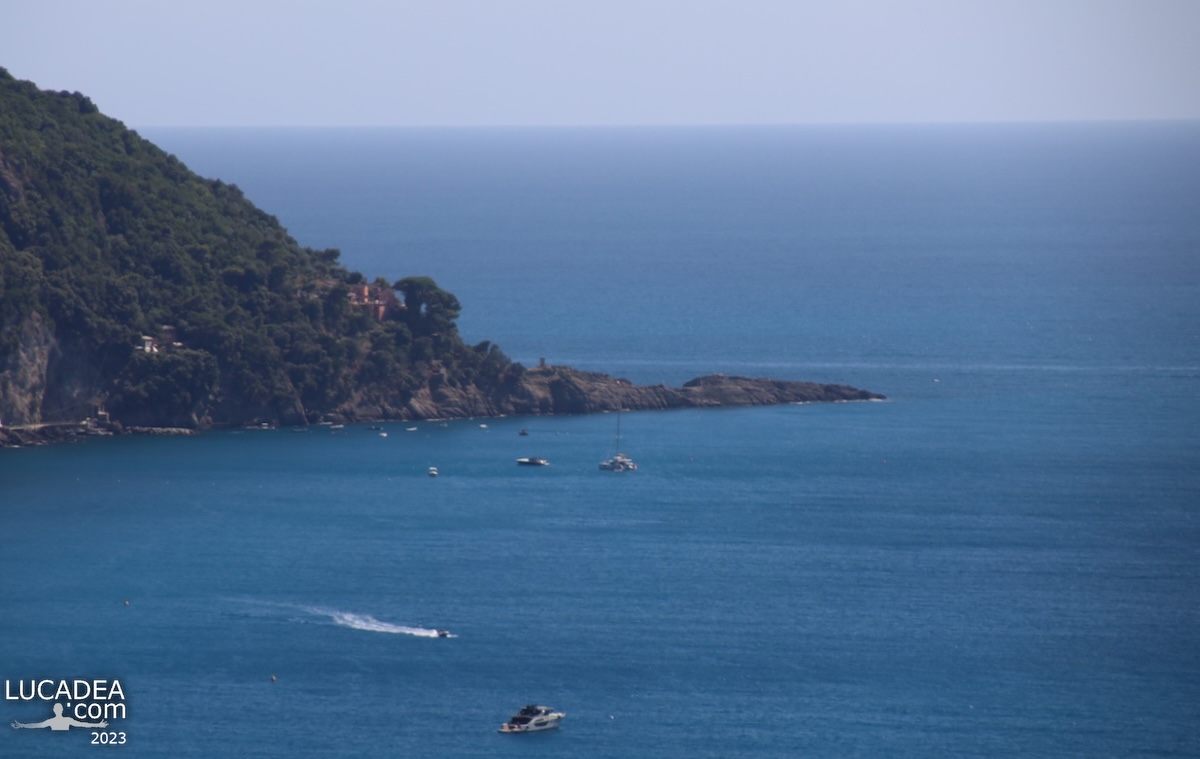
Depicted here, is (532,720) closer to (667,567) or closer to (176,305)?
(667,567)

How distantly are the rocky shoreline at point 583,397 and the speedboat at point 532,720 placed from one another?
117 feet

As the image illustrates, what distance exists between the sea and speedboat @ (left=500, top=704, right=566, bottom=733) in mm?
412

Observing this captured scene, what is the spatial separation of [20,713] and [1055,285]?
90910 mm

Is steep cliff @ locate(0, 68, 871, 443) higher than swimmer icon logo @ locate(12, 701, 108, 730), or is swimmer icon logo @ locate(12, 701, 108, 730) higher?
steep cliff @ locate(0, 68, 871, 443)

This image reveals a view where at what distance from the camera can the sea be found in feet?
163

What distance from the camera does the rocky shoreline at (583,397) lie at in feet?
279

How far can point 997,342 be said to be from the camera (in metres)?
105

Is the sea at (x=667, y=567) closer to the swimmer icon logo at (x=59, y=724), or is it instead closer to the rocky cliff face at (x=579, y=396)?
the swimmer icon logo at (x=59, y=724)

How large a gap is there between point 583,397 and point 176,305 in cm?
1657

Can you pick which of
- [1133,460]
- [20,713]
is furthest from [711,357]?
[20,713]

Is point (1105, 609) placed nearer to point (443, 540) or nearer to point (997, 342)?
point (443, 540)

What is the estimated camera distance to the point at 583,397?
86.4 meters
